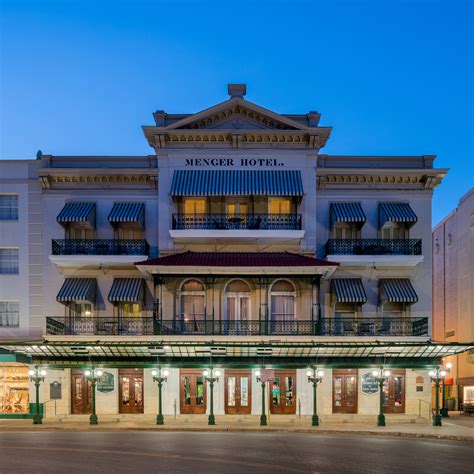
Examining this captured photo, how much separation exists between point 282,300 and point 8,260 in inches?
636

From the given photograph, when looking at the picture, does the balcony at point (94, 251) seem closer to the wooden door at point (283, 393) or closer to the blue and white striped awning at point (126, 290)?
the blue and white striped awning at point (126, 290)

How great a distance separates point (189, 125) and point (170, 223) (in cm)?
570

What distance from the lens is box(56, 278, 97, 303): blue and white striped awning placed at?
31.4 metres

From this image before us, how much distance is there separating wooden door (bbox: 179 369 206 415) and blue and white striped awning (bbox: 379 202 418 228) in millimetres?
13466

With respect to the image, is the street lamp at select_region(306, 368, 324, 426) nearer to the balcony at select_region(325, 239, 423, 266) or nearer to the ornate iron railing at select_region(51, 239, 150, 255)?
the balcony at select_region(325, 239, 423, 266)

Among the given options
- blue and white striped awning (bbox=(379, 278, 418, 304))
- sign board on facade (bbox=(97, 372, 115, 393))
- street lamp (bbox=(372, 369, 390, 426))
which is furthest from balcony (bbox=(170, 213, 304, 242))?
sign board on facade (bbox=(97, 372, 115, 393))

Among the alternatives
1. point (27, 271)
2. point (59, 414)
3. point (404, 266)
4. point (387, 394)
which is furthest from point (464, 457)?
point (27, 271)

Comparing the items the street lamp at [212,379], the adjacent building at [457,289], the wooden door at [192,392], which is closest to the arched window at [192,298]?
the wooden door at [192,392]

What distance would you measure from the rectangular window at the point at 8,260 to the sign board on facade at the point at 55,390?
7046 millimetres

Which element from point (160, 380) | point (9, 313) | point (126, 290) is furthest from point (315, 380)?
point (9, 313)

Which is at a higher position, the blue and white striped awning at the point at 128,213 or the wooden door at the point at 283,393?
the blue and white striped awning at the point at 128,213

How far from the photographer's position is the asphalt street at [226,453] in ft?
56.6

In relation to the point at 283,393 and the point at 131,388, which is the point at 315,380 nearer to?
the point at 283,393

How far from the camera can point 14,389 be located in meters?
32.6
